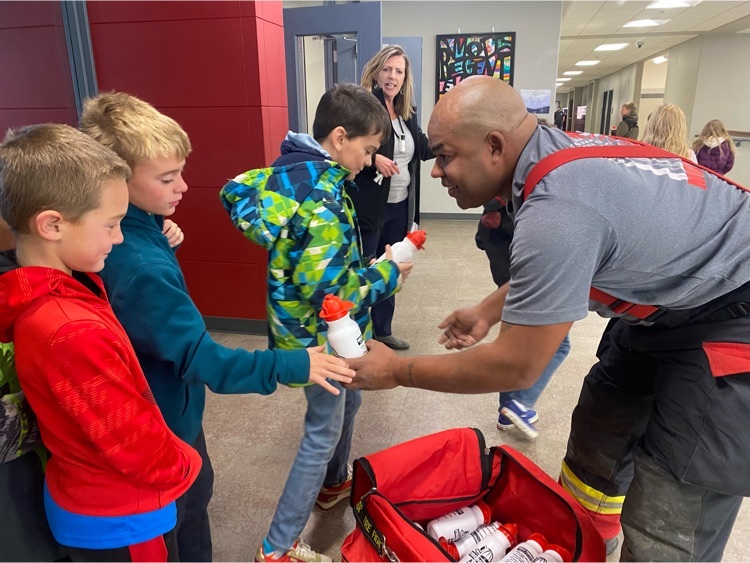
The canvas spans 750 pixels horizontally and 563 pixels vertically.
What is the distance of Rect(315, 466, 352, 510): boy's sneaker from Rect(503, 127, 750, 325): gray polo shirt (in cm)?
117

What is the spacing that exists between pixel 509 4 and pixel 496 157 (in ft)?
20.2

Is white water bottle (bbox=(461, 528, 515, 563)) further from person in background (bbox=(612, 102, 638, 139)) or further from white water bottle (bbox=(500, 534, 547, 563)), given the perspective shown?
person in background (bbox=(612, 102, 638, 139))

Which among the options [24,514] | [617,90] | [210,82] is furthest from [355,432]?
[617,90]

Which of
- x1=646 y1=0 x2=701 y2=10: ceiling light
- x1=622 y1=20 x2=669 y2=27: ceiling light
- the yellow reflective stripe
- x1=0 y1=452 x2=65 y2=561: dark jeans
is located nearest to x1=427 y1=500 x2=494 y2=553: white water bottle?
the yellow reflective stripe

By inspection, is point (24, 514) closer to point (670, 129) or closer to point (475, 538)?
point (475, 538)

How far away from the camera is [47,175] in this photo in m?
0.93

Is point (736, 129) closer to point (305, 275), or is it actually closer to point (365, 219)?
point (365, 219)

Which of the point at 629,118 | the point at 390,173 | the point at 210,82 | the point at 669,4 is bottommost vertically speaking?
the point at 390,173

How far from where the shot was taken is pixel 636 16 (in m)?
8.70

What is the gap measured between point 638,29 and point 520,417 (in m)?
10.3

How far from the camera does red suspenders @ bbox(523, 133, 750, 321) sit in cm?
110

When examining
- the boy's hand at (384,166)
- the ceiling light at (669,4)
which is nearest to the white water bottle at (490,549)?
the boy's hand at (384,166)

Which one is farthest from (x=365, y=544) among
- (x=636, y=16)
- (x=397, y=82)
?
(x=636, y=16)

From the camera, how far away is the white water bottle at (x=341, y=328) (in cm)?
128
